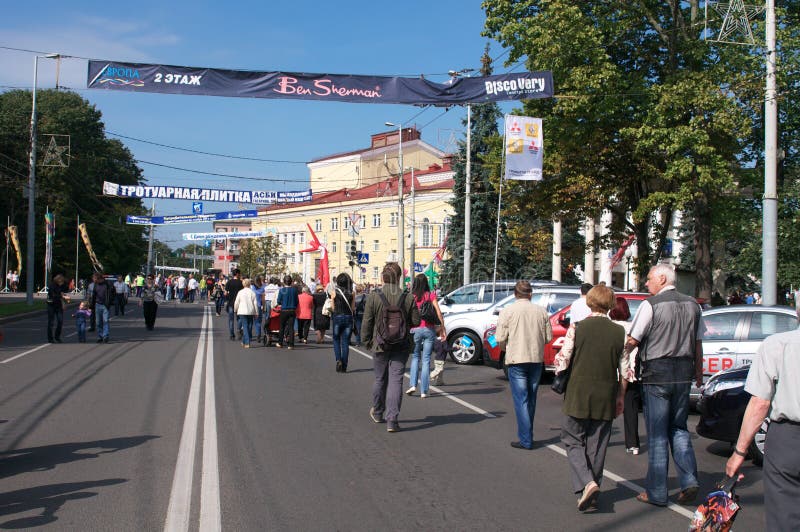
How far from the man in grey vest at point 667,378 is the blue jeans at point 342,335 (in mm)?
8669

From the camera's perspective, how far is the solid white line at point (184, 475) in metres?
5.39

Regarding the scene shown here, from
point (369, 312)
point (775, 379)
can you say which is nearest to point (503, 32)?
point (369, 312)

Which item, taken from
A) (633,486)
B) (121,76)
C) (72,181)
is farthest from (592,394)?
(72,181)

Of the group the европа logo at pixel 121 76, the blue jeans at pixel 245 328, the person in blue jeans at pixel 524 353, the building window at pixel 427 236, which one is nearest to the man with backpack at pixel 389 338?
the person in blue jeans at pixel 524 353

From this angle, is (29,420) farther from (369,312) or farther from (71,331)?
(71,331)

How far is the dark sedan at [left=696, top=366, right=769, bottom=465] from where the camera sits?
7.91 m

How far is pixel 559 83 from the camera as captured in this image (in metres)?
21.5

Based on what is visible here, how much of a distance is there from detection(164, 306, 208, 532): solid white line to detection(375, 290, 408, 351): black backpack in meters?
2.32

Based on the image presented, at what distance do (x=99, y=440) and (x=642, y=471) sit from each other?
544 cm

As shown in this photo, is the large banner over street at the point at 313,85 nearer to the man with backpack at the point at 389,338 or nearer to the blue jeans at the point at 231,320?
the blue jeans at the point at 231,320

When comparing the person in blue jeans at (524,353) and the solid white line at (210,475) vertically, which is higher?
the person in blue jeans at (524,353)

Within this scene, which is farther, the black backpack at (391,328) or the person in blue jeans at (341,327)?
the person in blue jeans at (341,327)

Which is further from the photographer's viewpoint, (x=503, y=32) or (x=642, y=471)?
(x=503, y=32)

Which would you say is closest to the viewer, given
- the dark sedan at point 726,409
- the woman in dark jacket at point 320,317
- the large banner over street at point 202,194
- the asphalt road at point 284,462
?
the asphalt road at point 284,462
